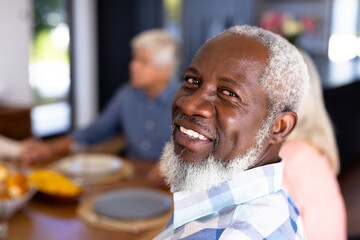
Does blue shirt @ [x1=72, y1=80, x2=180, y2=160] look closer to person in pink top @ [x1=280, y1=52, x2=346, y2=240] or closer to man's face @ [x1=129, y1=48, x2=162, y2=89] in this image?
man's face @ [x1=129, y1=48, x2=162, y2=89]

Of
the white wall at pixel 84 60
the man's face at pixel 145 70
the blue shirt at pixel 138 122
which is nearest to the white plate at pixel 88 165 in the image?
the blue shirt at pixel 138 122

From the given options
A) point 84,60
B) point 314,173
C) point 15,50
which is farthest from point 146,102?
point 84,60

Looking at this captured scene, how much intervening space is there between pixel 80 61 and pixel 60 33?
41 centimetres

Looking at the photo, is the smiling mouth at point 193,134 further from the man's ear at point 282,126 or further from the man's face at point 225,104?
the man's ear at point 282,126

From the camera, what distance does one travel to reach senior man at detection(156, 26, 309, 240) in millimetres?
848

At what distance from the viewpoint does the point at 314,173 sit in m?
1.48

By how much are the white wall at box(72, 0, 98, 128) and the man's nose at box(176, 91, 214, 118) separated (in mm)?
4871

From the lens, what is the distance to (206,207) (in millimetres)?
896

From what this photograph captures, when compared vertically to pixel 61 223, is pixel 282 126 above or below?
above

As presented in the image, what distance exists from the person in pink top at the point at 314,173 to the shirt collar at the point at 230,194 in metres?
0.52

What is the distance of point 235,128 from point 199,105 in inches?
3.2

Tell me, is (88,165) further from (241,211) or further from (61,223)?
(241,211)

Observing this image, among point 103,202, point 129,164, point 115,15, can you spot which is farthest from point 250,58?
point 115,15

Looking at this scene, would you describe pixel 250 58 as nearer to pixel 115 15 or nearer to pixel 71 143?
pixel 71 143
